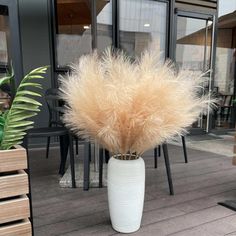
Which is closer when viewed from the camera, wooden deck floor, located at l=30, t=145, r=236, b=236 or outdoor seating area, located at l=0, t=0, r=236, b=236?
outdoor seating area, located at l=0, t=0, r=236, b=236

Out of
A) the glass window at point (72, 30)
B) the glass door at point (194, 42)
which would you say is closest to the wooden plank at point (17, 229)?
the glass window at point (72, 30)

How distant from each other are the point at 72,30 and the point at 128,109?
292cm

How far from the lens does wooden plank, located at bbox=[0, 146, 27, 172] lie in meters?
1.06

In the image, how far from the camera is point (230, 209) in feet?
6.17

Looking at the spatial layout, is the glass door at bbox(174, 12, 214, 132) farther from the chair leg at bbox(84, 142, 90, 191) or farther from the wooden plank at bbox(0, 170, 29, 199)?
the wooden plank at bbox(0, 170, 29, 199)

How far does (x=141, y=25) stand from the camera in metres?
4.27

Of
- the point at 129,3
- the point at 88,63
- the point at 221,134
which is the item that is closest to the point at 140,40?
the point at 129,3

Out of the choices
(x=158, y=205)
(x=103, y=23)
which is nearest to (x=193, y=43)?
(x=103, y=23)

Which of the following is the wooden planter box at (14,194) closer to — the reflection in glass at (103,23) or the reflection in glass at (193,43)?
the reflection in glass at (103,23)

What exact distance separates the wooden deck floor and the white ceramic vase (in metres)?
0.10

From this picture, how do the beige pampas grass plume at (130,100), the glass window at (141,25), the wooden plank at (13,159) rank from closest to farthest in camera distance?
1. the wooden plank at (13,159)
2. the beige pampas grass plume at (130,100)
3. the glass window at (141,25)

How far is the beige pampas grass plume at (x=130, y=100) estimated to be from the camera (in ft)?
4.30

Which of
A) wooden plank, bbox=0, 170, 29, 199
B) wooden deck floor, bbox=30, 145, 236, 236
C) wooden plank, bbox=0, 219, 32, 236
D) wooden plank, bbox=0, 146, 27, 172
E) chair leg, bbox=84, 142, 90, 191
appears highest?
wooden plank, bbox=0, 146, 27, 172

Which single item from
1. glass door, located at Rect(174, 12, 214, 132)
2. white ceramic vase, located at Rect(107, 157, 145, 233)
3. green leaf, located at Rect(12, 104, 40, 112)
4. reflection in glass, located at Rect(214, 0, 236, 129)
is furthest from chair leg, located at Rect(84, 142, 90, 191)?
reflection in glass, located at Rect(214, 0, 236, 129)
